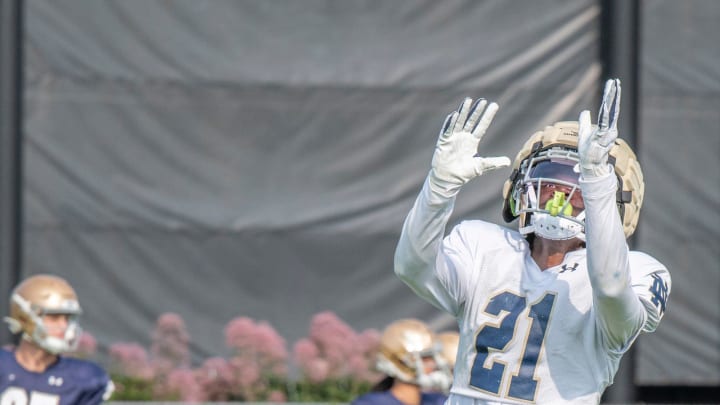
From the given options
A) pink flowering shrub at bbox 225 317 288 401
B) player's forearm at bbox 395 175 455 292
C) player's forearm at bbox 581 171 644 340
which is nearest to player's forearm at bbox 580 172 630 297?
player's forearm at bbox 581 171 644 340

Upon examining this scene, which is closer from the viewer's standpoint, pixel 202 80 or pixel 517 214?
pixel 517 214

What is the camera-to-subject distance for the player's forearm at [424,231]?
9.95ft

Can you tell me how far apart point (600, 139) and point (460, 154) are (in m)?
0.33

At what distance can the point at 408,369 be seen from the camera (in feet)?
19.1

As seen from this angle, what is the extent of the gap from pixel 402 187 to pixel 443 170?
15.4ft

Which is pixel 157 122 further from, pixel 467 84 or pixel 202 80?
pixel 467 84

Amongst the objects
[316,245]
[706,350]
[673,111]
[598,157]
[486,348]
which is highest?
[673,111]

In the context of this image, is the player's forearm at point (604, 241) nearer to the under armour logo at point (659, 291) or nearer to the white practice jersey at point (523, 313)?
the white practice jersey at point (523, 313)

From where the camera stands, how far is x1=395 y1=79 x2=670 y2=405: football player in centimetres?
291

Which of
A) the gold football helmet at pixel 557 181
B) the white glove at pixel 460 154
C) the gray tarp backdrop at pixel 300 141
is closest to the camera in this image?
the white glove at pixel 460 154

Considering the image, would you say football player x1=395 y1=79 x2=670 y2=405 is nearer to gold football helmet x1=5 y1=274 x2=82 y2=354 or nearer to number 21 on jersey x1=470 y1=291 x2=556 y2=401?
number 21 on jersey x1=470 y1=291 x2=556 y2=401

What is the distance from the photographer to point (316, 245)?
7.77m

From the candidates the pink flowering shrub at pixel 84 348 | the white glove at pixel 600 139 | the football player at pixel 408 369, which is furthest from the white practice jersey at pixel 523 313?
the pink flowering shrub at pixel 84 348

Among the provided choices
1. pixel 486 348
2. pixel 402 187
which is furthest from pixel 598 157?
pixel 402 187
